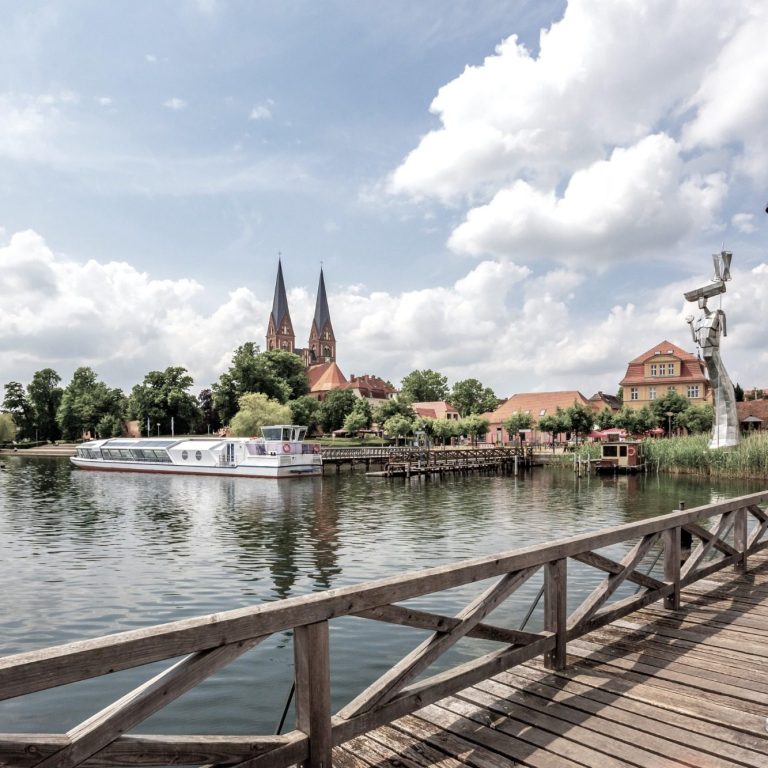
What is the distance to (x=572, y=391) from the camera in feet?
313

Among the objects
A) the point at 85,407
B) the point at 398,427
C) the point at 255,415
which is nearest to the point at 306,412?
the point at 398,427

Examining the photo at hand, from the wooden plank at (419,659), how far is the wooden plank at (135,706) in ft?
3.25

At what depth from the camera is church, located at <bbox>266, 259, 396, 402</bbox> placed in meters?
137

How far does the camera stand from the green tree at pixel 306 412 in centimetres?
9356

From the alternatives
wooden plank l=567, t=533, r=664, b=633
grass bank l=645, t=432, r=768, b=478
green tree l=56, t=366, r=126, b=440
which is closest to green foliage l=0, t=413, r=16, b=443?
green tree l=56, t=366, r=126, b=440

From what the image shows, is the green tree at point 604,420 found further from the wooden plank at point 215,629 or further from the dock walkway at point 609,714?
the wooden plank at point 215,629

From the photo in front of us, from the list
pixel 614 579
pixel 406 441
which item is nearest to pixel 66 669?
pixel 614 579

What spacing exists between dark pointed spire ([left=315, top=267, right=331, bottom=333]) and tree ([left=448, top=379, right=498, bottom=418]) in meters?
52.3

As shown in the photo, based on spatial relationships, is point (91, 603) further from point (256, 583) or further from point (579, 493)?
point (579, 493)

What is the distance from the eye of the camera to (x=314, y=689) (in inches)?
133

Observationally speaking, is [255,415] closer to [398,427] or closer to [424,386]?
[398,427]

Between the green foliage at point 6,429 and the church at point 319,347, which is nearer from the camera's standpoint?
the green foliage at point 6,429

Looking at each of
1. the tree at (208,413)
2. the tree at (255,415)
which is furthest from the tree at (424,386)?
the tree at (255,415)

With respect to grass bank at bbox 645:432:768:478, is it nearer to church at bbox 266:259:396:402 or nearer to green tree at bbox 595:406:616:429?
green tree at bbox 595:406:616:429
